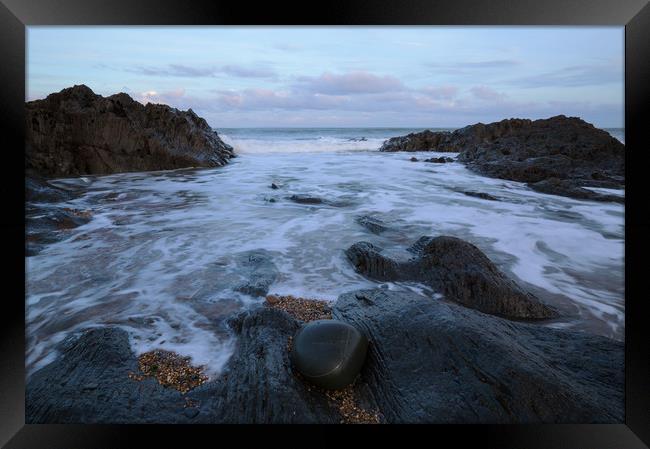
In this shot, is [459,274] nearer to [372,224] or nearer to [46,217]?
[372,224]

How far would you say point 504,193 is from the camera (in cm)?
855

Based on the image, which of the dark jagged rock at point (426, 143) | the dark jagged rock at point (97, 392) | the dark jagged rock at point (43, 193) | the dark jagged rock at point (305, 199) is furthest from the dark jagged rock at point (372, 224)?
the dark jagged rock at point (426, 143)

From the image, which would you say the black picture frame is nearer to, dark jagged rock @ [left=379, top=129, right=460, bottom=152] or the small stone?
the small stone

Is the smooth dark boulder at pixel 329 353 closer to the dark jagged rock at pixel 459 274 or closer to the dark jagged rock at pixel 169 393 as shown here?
the dark jagged rock at pixel 169 393

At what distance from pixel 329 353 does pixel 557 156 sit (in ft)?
34.4

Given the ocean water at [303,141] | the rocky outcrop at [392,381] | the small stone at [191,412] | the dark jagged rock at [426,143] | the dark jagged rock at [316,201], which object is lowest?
the small stone at [191,412]

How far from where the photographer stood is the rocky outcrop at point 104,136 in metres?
9.24

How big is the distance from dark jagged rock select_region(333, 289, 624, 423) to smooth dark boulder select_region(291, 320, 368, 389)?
0.37 ft

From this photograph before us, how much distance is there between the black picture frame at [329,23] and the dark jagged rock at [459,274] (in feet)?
4.32

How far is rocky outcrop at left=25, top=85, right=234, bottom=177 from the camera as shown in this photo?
9242 mm

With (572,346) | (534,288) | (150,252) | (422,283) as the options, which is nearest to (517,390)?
(572,346)

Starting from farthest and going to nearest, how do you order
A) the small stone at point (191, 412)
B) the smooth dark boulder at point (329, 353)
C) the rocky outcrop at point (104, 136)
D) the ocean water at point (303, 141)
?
the ocean water at point (303, 141) < the rocky outcrop at point (104, 136) < the smooth dark boulder at point (329, 353) < the small stone at point (191, 412)

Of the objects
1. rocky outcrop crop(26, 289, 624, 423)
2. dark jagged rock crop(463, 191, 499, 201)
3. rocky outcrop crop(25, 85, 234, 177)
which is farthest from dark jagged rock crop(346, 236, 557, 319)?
rocky outcrop crop(25, 85, 234, 177)

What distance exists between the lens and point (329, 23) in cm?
189
